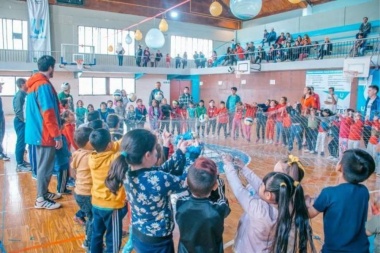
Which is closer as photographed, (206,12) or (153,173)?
(153,173)

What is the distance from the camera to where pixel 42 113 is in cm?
288

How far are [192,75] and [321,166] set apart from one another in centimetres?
1277

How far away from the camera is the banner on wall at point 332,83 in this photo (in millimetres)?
10609

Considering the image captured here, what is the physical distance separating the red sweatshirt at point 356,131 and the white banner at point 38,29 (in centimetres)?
1264

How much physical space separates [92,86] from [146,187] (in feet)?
48.5

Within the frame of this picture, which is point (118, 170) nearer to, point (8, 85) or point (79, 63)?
point (79, 63)

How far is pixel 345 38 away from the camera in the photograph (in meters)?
12.5

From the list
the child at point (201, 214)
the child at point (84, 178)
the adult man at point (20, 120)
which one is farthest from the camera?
the adult man at point (20, 120)

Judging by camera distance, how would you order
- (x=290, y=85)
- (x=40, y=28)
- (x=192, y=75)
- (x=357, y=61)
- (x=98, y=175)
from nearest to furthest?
→ (x=98, y=175) < (x=357, y=61) < (x=290, y=85) < (x=40, y=28) < (x=192, y=75)

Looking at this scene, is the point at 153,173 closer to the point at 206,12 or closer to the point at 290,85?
the point at 290,85

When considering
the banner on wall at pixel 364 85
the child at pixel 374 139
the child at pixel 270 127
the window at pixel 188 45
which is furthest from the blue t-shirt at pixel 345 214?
the window at pixel 188 45

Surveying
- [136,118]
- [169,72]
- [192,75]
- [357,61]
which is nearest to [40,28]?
[169,72]

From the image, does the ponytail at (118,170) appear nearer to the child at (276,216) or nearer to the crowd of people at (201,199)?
the crowd of people at (201,199)

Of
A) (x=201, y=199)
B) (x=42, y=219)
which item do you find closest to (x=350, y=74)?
(x=42, y=219)
